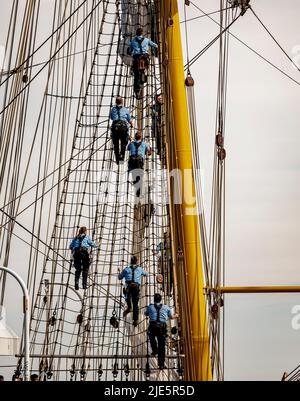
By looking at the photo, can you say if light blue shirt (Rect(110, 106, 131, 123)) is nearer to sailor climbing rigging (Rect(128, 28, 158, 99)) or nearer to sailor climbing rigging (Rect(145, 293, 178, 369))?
sailor climbing rigging (Rect(128, 28, 158, 99))

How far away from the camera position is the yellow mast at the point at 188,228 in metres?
12.0

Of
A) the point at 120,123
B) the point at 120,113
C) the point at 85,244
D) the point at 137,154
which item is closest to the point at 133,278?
the point at 85,244

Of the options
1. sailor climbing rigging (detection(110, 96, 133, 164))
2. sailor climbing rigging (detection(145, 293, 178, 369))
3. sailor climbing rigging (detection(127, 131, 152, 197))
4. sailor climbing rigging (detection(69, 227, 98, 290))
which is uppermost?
sailor climbing rigging (detection(110, 96, 133, 164))

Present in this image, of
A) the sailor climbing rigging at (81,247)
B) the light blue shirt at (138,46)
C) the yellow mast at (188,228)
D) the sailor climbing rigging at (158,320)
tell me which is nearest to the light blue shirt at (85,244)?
the sailor climbing rigging at (81,247)

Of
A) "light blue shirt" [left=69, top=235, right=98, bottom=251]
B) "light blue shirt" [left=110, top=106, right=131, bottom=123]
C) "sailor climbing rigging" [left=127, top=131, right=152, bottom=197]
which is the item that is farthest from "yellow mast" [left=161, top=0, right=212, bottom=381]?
"light blue shirt" [left=69, top=235, right=98, bottom=251]

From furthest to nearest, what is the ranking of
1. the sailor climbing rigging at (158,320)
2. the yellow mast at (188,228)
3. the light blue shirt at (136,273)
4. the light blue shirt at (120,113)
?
the light blue shirt at (120,113) → the light blue shirt at (136,273) → the yellow mast at (188,228) → the sailor climbing rigging at (158,320)

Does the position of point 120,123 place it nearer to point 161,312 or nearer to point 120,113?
point 120,113

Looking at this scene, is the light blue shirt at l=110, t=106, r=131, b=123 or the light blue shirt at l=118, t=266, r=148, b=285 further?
the light blue shirt at l=110, t=106, r=131, b=123

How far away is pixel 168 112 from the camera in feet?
42.5

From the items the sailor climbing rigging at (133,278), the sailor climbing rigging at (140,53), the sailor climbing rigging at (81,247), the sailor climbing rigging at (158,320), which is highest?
the sailor climbing rigging at (140,53)

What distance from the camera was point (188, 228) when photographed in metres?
12.3

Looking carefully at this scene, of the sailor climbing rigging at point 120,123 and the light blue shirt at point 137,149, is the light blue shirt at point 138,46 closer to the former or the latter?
the sailor climbing rigging at point 120,123

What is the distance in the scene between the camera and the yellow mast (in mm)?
11961

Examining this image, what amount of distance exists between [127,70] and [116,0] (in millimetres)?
1672
